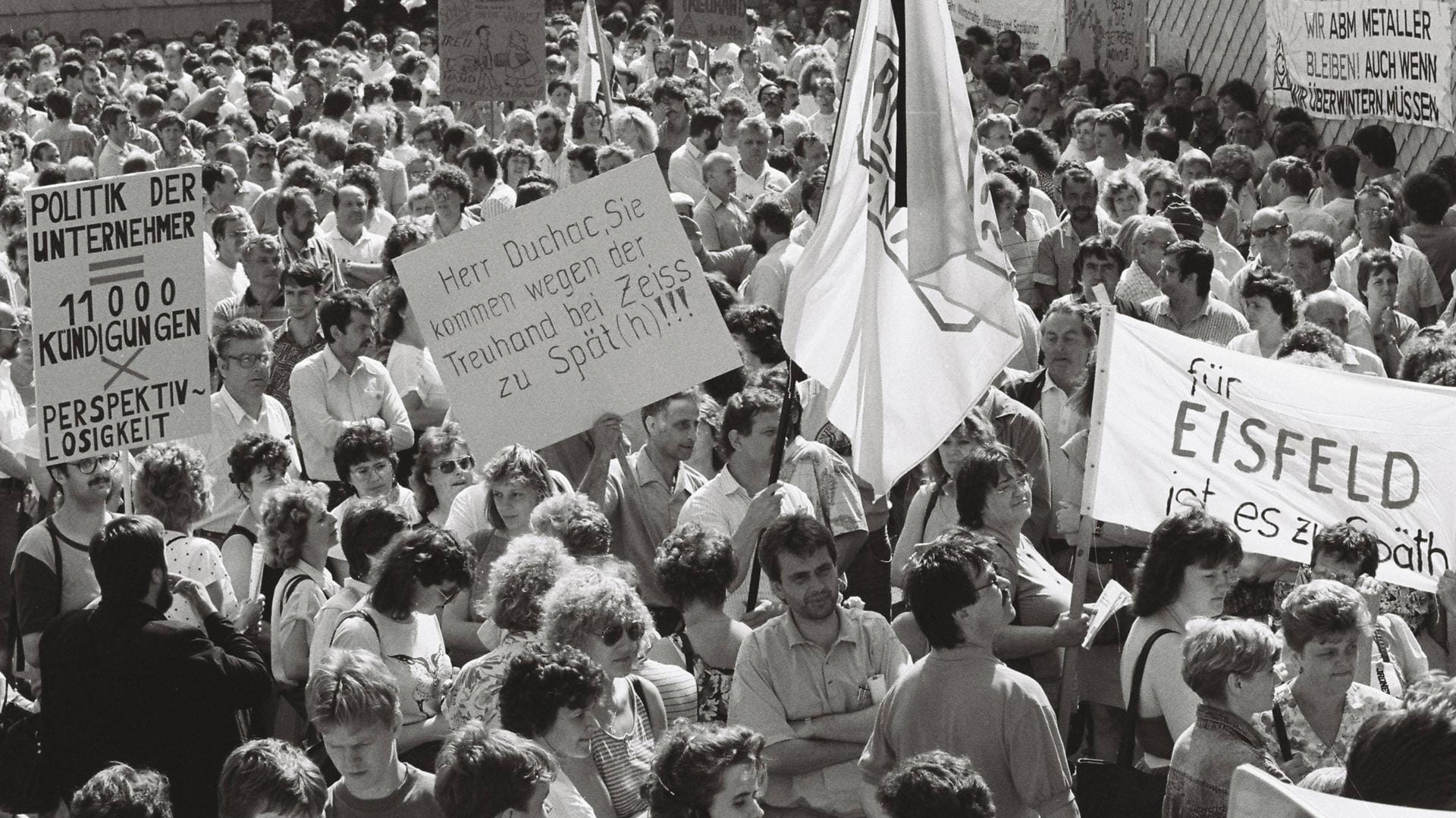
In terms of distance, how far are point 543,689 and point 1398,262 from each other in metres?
6.64

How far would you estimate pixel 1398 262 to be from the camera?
32.4 feet

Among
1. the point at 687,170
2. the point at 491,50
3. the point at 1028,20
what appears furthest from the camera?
the point at 1028,20

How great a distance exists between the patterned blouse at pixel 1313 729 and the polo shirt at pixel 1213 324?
3.59 meters

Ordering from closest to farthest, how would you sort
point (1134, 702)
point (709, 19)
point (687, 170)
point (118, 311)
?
1. point (1134, 702)
2. point (118, 311)
3. point (687, 170)
4. point (709, 19)

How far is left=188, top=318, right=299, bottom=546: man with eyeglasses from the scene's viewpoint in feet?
25.6

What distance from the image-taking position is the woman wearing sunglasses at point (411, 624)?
548 centimetres

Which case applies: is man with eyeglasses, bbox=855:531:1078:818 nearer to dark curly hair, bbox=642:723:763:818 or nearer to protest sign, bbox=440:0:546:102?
dark curly hair, bbox=642:723:763:818

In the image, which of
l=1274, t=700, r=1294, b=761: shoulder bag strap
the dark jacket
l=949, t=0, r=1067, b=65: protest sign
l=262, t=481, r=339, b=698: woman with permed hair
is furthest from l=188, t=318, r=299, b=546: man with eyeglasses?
l=949, t=0, r=1067, b=65: protest sign

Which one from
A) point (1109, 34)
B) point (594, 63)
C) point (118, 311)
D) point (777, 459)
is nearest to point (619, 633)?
point (777, 459)

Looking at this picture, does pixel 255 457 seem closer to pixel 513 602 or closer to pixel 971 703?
pixel 513 602

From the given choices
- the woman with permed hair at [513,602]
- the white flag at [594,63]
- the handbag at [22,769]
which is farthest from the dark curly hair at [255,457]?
the white flag at [594,63]

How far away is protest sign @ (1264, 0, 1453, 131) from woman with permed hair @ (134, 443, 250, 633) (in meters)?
7.74

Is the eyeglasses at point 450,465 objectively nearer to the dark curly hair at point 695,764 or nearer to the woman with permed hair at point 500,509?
the woman with permed hair at point 500,509

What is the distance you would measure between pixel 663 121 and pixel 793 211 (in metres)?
3.01
